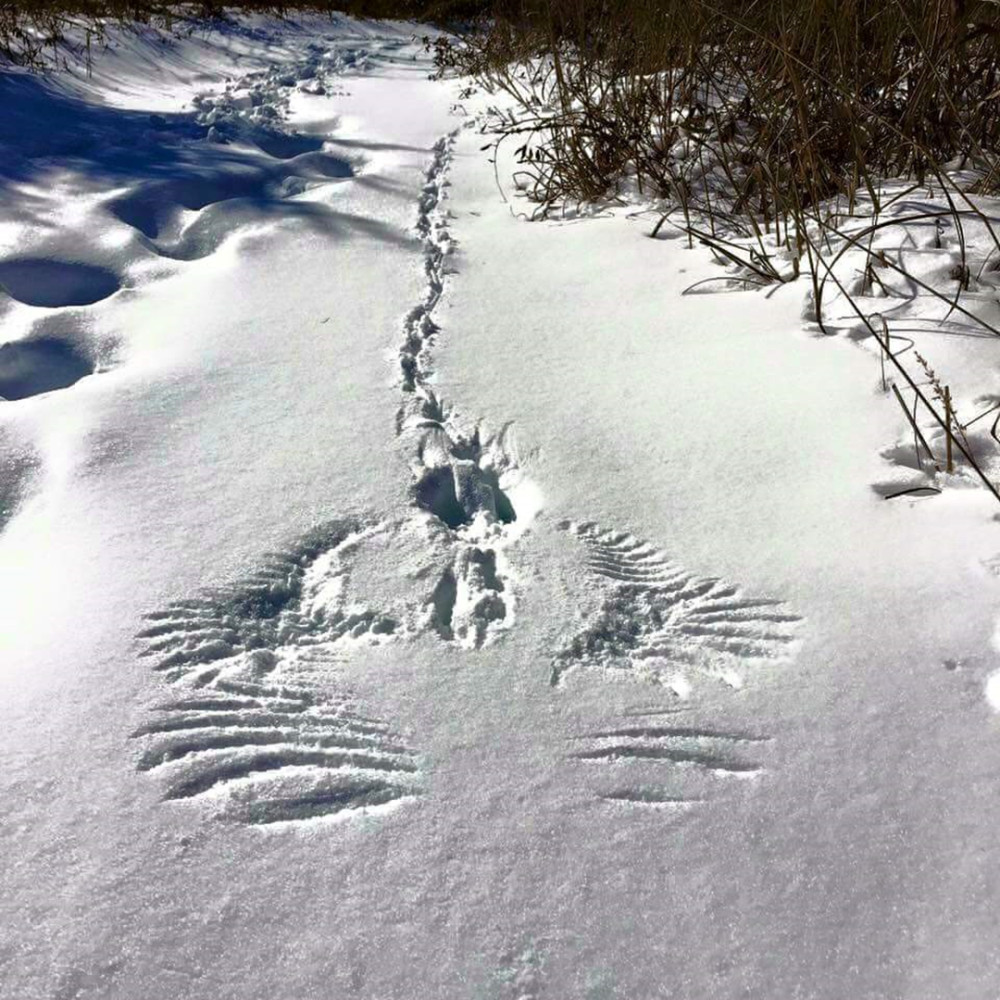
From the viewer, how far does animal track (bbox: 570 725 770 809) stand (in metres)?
0.79

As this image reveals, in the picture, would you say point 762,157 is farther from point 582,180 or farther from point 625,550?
point 625,550

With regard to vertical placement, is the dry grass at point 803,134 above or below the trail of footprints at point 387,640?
above

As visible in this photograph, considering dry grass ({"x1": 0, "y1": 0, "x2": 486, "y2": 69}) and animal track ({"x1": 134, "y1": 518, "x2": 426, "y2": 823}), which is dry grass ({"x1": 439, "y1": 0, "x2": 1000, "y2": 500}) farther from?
dry grass ({"x1": 0, "y1": 0, "x2": 486, "y2": 69})

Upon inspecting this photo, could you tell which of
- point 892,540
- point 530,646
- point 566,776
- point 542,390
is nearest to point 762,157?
point 542,390

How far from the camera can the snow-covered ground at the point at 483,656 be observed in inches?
26.4

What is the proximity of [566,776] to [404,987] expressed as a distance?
0.25 metres

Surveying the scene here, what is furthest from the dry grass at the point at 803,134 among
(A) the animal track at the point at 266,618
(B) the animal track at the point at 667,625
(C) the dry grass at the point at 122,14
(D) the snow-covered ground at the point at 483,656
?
(C) the dry grass at the point at 122,14

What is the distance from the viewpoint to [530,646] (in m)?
0.97

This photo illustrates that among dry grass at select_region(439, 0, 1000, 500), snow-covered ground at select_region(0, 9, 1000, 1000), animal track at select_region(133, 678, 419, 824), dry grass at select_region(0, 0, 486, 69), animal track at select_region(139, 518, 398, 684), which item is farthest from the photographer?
dry grass at select_region(0, 0, 486, 69)

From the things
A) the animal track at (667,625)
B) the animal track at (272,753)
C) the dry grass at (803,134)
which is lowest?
the animal track at (272,753)

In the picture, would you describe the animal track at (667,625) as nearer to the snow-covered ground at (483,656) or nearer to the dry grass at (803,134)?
the snow-covered ground at (483,656)

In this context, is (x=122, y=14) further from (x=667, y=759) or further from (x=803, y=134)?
(x=667, y=759)

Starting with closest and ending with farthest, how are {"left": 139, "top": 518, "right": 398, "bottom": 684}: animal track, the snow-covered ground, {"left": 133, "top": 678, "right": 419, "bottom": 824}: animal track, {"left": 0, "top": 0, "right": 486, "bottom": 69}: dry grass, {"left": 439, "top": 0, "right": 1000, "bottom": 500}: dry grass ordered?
the snow-covered ground < {"left": 133, "top": 678, "right": 419, "bottom": 824}: animal track < {"left": 139, "top": 518, "right": 398, "bottom": 684}: animal track < {"left": 439, "top": 0, "right": 1000, "bottom": 500}: dry grass < {"left": 0, "top": 0, "right": 486, "bottom": 69}: dry grass

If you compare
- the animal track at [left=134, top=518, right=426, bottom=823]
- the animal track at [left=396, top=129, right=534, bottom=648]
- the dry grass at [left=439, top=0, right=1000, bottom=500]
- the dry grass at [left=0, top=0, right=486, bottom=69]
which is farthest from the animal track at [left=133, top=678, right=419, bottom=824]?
the dry grass at [left=0, top=0, right=486, bottom=69]
